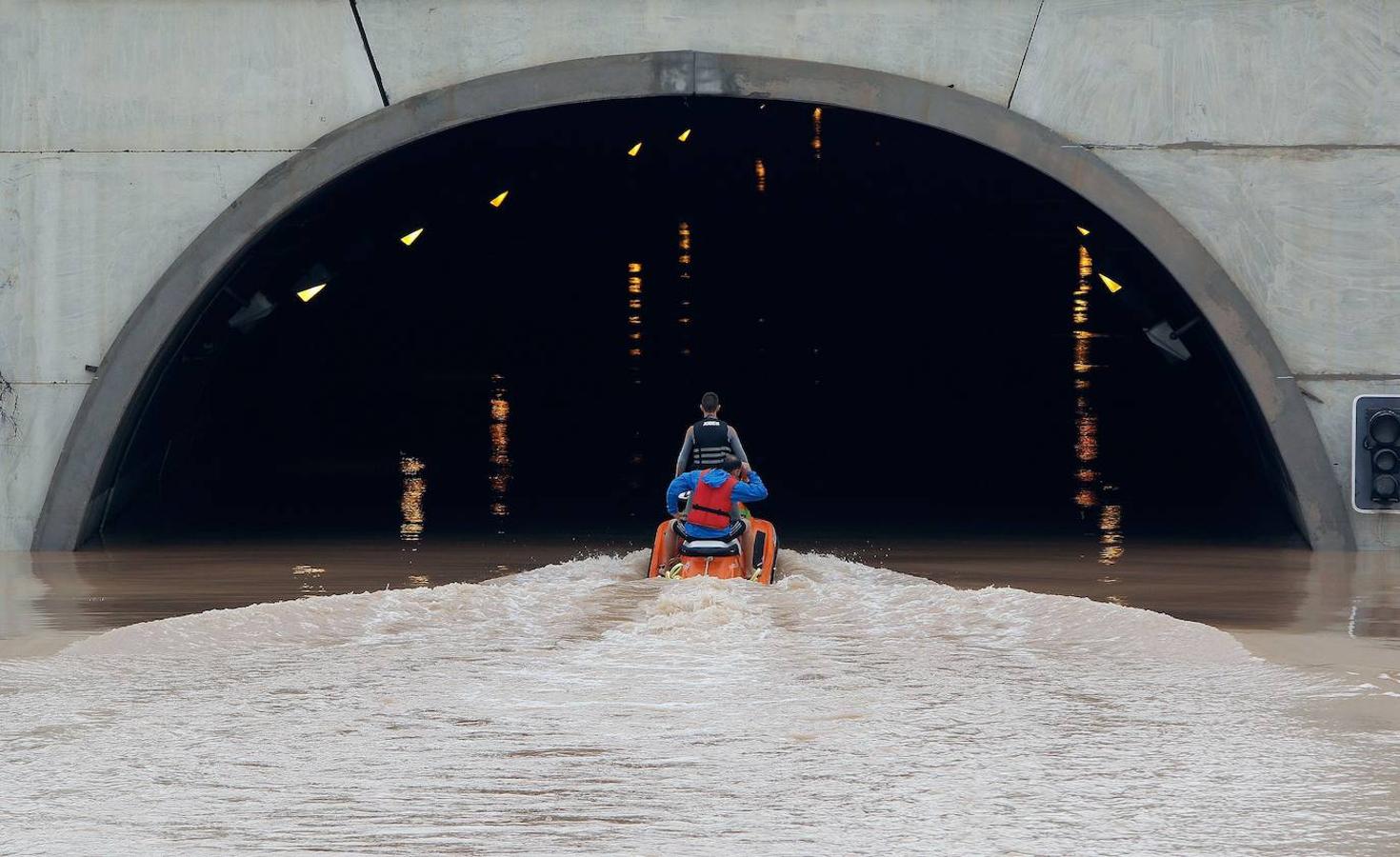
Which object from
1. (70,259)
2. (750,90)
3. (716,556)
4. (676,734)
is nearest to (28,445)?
(70,259)

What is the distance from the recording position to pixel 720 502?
14148mm

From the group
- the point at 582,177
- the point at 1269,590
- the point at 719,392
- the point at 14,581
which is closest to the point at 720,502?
the point at 1269,590

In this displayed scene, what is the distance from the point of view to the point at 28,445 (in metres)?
15.9

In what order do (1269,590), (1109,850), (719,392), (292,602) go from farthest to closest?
(719,392) → (1269,590) → (292,602) → (1109,850)

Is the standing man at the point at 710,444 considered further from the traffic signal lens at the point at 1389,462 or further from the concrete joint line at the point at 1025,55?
the traffic signal lens at the point at 1389,462

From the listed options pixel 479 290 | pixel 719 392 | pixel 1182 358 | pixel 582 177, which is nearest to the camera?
pixel 1182 358

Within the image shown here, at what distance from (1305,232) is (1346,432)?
1.78 metres

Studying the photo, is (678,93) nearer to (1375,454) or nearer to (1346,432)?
(1346,432)

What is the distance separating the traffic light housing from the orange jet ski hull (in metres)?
5.18

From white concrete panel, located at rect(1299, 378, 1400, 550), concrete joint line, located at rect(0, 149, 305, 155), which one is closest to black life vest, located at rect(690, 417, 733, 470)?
concrete joint line, located at rect(0, 149, 305, 155)

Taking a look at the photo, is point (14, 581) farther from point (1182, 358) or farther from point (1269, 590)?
point (1182, 358)

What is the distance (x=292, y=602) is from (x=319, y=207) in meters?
5.33

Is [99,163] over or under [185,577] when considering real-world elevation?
over

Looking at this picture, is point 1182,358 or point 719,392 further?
point 719,392
